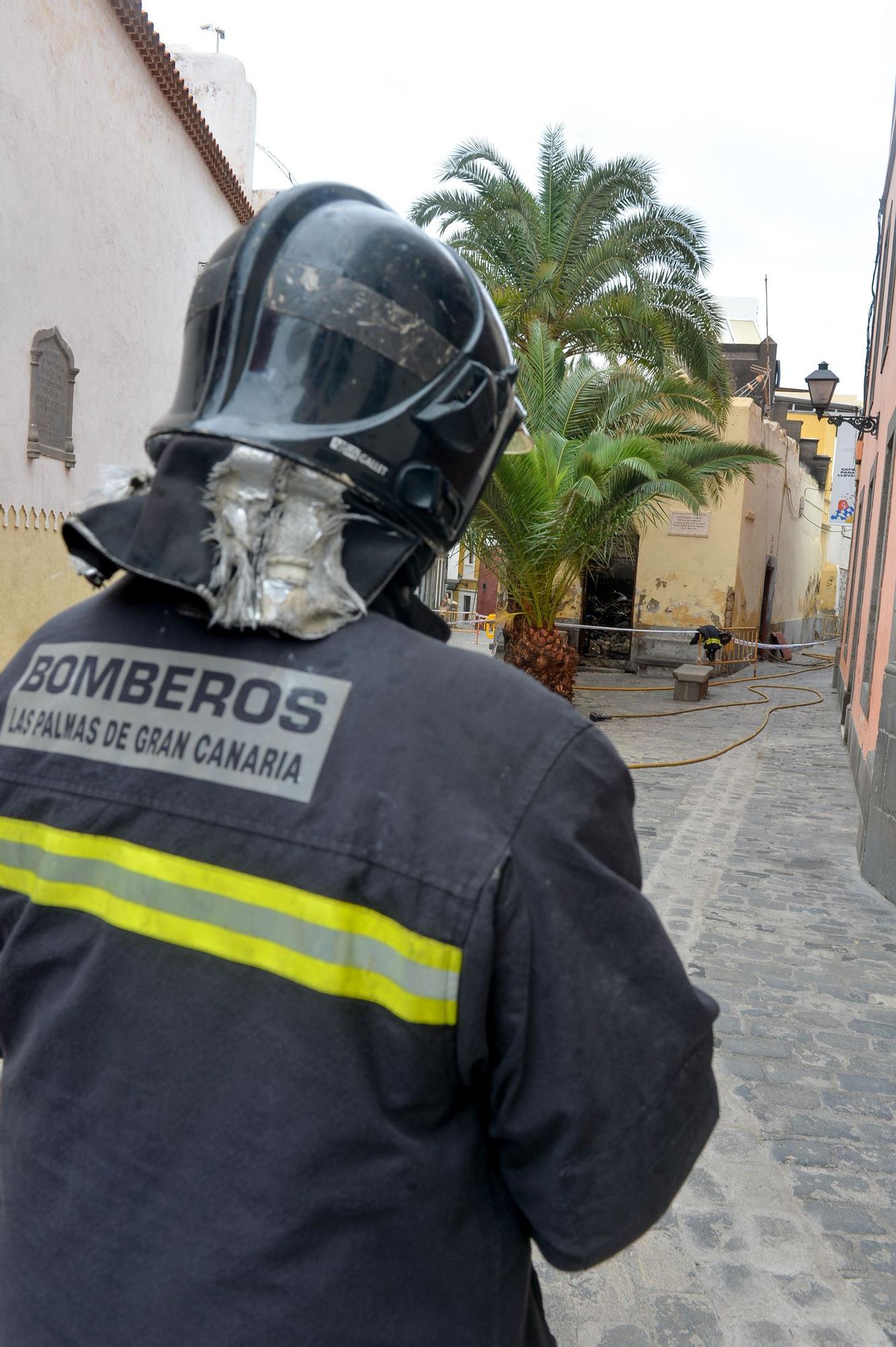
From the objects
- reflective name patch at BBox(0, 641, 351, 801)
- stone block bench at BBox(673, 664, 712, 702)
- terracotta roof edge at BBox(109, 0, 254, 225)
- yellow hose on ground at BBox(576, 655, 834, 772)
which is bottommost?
yellow hose on ground at BBox(576, 655, 834, 772)

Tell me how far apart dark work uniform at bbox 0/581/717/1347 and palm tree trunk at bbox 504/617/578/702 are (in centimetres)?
1091

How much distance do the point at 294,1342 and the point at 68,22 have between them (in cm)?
1079

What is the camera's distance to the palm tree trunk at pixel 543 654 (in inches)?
476

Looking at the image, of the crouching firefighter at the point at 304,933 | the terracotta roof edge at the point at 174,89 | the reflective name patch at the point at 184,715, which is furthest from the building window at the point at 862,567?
the reflective name patch at the point at 184,715

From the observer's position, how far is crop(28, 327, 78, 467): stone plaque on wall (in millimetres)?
9086

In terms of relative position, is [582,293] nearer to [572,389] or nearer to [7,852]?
[572,389]

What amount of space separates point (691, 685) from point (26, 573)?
9.56 m

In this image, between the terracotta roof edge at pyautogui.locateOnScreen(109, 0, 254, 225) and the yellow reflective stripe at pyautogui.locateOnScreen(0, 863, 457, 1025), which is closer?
the yellow reflective stripe at pyautogui.locateOnScreen(0, 863, 457, 1025)

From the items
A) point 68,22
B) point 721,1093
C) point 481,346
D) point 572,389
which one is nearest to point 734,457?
point 572,389

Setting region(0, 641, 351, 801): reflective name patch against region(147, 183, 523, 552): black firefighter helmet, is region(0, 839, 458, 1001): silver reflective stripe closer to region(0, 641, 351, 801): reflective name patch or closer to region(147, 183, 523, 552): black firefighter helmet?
region(0, 641, 351, 801): reflective name patch

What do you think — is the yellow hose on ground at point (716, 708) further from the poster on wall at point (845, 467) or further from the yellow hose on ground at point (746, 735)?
the poster on wall at point (845, 467)

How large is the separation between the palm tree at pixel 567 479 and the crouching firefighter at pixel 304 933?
9.50 m

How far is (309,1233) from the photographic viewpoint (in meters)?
0.94

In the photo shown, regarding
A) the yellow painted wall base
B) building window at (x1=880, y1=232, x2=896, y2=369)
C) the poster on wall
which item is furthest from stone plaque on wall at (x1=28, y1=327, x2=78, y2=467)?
the poster on wall
